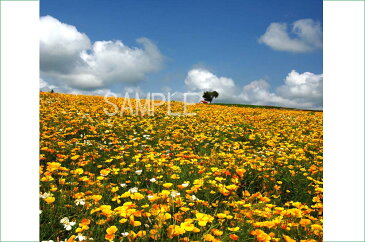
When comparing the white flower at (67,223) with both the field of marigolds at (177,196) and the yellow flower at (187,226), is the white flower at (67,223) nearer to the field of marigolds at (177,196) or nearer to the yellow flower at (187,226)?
the field of marigolds at (177,196)

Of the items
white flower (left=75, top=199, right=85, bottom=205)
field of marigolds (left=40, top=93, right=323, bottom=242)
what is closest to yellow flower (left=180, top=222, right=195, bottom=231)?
field of marigolds (left=40, top=93, right=323, bottom=242)

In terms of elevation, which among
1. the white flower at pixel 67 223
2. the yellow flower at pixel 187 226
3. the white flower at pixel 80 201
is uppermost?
the yellow flower at pixel 187 226

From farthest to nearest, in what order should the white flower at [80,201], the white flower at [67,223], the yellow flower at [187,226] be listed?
the white flower at [80,201]
the white flower at [67,223]
the yellow flower at [187,226]

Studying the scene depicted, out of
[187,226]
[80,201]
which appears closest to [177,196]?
[187,226]

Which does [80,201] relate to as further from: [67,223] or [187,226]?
[187,226]

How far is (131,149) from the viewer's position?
18.2 feet

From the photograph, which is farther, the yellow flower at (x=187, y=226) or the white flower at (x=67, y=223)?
the white flower at (x=67, y=223)

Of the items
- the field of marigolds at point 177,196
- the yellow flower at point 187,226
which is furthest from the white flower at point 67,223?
the yellow flower at point 187,226

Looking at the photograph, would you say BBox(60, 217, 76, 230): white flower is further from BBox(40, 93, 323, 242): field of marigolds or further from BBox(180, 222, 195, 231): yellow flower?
BBox(180, 222, 195, 231): yellow flower

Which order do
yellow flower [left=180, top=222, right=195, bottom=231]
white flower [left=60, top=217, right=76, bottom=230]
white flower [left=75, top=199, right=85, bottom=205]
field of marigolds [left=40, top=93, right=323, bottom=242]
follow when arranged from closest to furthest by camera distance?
yellow flower [left=180, top=222, right=195, bottom=231] → field of marigolds [left=40, top=93, right=323, bottom=242] → white flower [left=60, top=217, right=76, bottom=230] → white flower [left=75, top=199, right=85, bottom=205]

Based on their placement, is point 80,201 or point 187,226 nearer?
point 187,226

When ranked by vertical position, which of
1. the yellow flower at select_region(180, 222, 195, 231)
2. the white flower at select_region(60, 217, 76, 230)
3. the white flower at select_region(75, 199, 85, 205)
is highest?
the yellow flower at select_region(180, 222, 195, 231)
